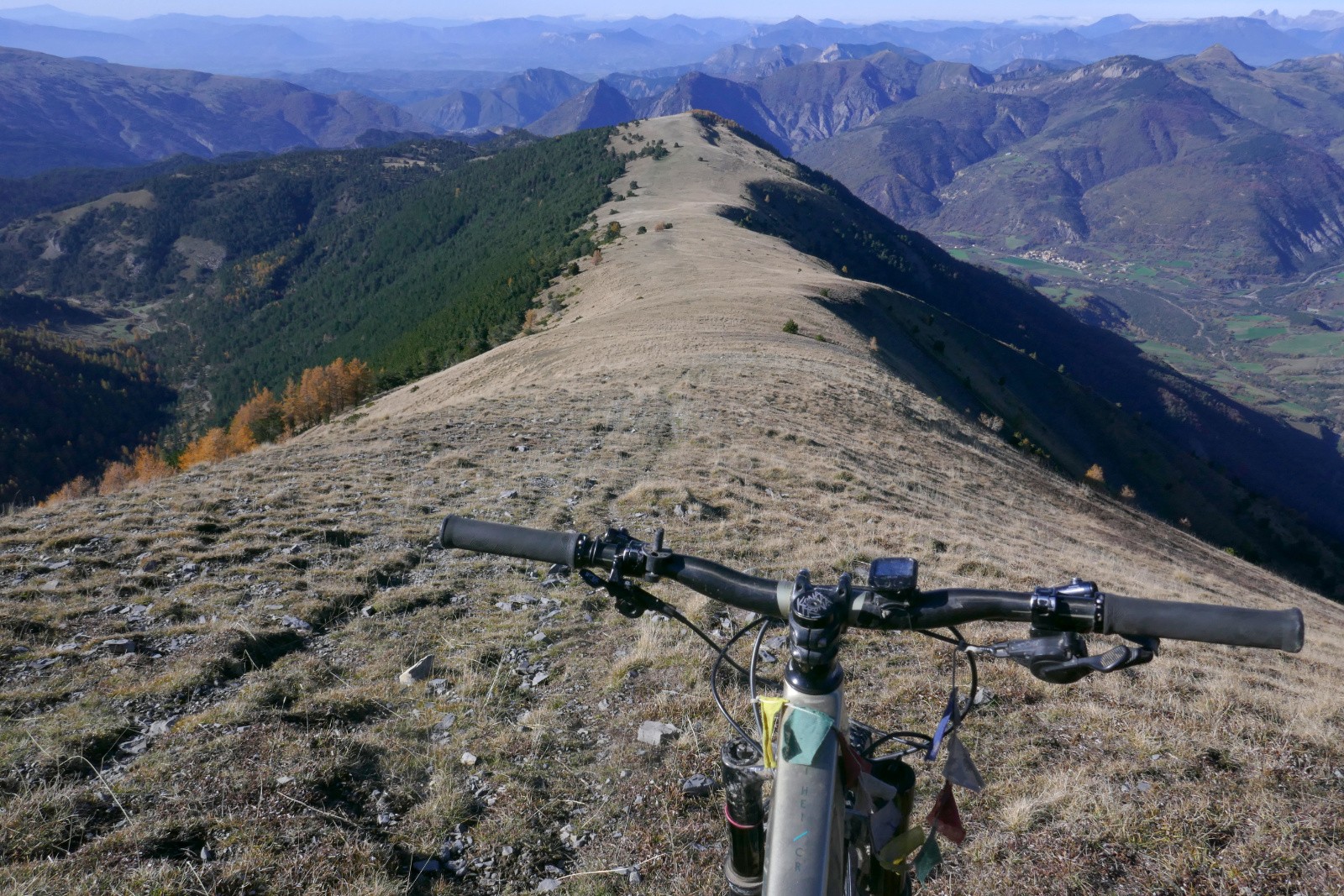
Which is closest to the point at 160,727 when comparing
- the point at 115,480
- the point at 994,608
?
the point at 994,608

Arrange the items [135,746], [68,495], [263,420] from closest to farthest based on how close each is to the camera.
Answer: [135,746] < [68,495] < [263,420]

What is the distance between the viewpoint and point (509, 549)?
3.06 metres

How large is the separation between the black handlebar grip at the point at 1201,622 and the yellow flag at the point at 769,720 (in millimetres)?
1141

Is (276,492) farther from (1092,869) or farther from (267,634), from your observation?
(1092,869)

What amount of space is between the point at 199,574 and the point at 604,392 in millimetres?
14270

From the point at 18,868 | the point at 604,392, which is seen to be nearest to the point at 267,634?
the point at 18,868

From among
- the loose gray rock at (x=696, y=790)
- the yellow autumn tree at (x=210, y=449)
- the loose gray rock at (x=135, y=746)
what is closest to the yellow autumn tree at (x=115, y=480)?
the yellow autumn tree at (x=210, y=449)

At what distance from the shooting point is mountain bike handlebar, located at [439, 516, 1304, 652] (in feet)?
7.32

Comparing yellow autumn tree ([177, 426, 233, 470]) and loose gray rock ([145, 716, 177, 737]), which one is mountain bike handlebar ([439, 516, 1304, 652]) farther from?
yellow autumn tree ([177, 426, 233, 470])

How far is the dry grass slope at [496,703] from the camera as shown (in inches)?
169

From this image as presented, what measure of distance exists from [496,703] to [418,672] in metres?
1.00

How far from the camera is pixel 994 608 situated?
2441 mm

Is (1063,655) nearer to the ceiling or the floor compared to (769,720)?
nearer to the ceiling

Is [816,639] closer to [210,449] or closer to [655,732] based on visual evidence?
[655,732]
